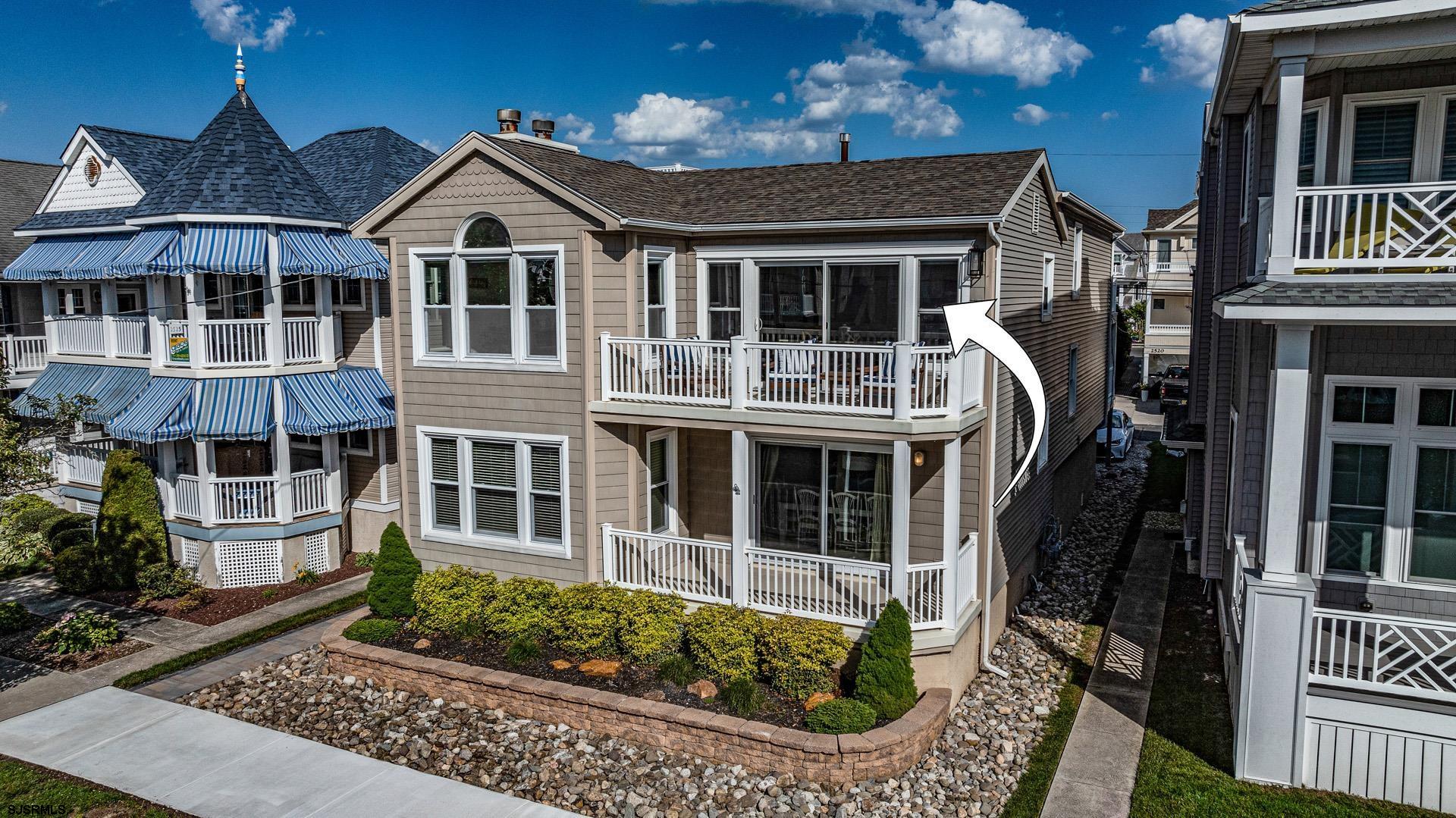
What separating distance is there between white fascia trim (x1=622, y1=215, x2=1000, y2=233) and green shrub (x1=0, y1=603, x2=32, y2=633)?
1148 centimetres

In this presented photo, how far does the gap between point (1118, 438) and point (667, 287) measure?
19222 millimetres

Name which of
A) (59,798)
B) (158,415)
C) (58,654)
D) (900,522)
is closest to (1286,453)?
(900,522)

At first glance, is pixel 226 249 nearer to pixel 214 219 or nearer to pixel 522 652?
pixel 214 219

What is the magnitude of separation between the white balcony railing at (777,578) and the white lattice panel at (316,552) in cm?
692

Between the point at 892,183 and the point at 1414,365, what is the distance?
270 inches

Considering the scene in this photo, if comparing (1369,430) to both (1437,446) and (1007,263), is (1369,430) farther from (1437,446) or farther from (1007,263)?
(1007,263)

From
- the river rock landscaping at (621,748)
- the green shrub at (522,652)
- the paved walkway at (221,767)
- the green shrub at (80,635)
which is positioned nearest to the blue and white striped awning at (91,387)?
the green shrub at (80,635)

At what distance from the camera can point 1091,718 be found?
36.3 feet

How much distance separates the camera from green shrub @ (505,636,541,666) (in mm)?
11961

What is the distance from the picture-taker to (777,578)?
12.0 meters

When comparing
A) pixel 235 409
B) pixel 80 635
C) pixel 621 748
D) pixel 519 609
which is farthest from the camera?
pixel 235 409

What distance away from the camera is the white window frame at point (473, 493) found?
43.5 ft

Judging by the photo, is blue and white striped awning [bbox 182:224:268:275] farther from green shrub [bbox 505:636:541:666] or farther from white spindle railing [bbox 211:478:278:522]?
green shrub [bbox 505:636:541:666]

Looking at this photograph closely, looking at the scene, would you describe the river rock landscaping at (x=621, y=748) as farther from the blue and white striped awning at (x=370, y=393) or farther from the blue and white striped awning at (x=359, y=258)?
the blue and white striped awning at (x=359, y=258)
